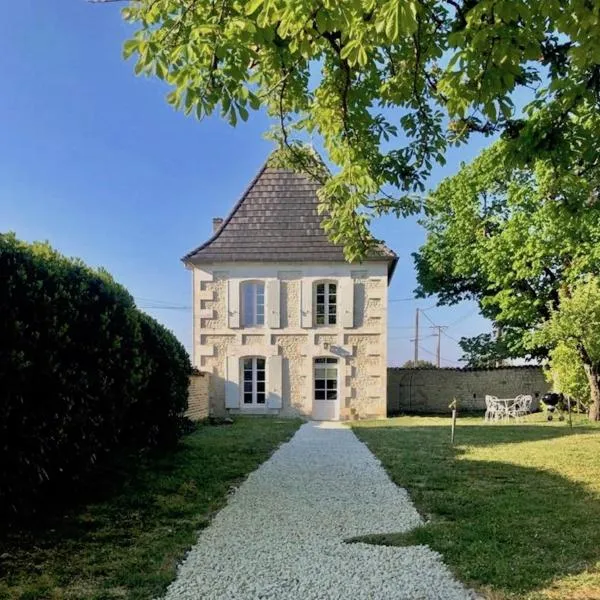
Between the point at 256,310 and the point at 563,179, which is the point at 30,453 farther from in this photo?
the point at 256,310

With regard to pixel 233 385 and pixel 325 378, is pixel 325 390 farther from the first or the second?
pixel 233 385

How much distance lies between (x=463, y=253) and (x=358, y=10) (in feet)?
58.4

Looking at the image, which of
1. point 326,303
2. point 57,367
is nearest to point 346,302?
point 326,303

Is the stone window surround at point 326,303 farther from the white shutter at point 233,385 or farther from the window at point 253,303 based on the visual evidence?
the white shutter at point 233,385

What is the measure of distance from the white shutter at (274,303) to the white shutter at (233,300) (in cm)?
94

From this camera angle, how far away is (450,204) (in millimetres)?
20203

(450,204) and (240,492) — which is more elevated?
(450,204)

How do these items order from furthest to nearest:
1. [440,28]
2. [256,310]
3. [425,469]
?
[256,310]
[425,469]
[440,28]

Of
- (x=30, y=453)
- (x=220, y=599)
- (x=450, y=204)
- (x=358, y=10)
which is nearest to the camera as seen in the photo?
(x=358, y=10)

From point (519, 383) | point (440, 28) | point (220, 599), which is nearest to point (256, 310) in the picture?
point (519, 383)

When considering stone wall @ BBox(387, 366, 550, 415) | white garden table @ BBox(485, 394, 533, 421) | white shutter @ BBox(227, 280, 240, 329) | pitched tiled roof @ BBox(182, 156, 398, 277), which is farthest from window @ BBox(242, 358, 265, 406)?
white garden table @ BBox(485, 394, 533, 421)

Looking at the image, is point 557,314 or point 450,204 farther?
point 450,204

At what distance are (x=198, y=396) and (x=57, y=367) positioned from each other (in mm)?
9795

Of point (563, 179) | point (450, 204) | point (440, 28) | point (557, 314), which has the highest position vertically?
point (450, 204)
